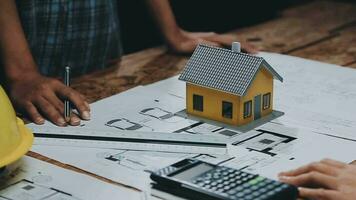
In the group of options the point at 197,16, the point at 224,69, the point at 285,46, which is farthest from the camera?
the point at 197,16

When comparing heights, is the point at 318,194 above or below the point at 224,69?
below

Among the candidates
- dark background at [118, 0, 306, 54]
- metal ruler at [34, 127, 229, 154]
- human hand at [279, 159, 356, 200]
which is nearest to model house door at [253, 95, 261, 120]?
metal ruler at [34, 127, 229, 154]

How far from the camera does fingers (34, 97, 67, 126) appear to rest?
1.39 m

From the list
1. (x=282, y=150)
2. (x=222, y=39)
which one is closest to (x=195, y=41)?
(x=222, y=39)

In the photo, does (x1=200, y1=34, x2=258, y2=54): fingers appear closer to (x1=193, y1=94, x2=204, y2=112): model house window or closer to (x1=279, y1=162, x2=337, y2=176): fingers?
(x1=193, y1=94, x2=204, y2=112): model house window

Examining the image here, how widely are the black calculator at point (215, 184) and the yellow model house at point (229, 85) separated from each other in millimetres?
244

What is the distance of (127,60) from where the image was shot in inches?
72.3

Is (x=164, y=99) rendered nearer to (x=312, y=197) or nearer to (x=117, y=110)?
(x=117, y=110)

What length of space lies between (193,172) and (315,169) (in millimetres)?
181

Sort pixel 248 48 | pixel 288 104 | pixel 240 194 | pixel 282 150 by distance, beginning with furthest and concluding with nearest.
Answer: pixel 248 48 < pixel 288 104 < pixel 282 150 < pixel 240 194

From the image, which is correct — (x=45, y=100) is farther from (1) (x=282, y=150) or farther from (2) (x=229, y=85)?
(1) (x=282, y=150)

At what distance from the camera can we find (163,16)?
1964 mm

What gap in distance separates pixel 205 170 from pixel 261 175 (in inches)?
3.8

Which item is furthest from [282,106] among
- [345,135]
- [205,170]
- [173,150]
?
[205,170]
